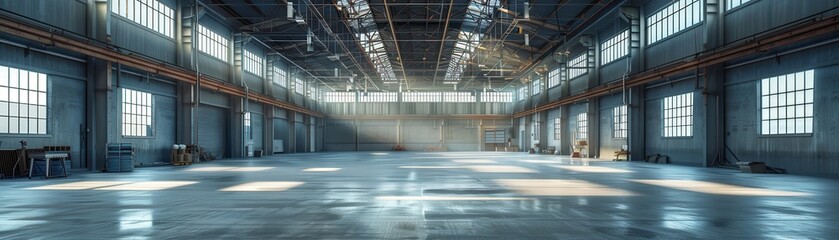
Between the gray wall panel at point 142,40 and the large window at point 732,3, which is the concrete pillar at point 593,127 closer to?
the large window at point 732,3

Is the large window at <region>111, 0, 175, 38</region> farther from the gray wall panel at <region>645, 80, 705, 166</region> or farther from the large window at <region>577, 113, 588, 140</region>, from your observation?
the large window at <region>577, 113, 588, 140</region>

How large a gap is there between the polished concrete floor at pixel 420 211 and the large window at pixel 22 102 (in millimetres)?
4364

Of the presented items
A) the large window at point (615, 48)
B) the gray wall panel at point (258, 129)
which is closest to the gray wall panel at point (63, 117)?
the gray wall panel at point (258, 129)

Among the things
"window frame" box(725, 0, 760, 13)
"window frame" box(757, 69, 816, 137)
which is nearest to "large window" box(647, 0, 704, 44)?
"window frame" box(725, 0, 760, 13)

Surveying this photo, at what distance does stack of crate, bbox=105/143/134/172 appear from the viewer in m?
20.9

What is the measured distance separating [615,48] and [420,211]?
27.9 meters

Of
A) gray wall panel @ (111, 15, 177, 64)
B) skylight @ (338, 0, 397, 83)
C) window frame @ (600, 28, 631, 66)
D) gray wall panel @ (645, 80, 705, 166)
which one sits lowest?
gray wall panel @ (645, 80, 705, 166)

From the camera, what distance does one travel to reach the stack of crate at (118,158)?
822 inches

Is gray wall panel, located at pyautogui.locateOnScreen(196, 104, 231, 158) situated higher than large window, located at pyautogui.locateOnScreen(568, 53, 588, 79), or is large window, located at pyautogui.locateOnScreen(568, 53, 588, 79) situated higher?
large window, located at pyautogui.locateOnScreen(568, 53, 588, 79)

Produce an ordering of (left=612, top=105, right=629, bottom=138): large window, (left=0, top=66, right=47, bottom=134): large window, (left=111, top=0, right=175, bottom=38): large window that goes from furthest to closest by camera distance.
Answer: (left=612, top=105, right=629, bottom=138): large window < (left=111, top=0, right=175, bottom=38): large window < (left=0, top=66, right=47, bottom=134): large window

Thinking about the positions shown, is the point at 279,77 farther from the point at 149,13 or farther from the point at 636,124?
the point at 636,124

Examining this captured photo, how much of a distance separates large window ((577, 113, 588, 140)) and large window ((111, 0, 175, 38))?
27.9 meters

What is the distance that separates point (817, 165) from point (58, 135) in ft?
89.8

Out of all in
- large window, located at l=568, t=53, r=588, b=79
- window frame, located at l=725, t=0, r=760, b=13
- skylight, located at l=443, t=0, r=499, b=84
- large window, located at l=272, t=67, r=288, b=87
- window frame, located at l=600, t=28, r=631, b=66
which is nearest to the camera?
window frame, located at l=725, t=0, r=760, b=13
